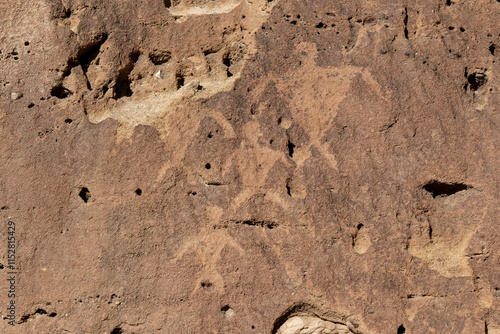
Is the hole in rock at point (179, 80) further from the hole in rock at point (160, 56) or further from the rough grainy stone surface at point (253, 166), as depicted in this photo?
the hole in rock at point (160, 56)

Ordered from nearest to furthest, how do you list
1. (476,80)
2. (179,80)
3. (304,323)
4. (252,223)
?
(304,323), (252,223), (476,80), (179,80)

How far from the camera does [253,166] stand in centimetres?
257

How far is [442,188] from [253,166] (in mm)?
1133

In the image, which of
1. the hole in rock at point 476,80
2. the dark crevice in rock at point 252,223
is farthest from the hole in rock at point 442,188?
the dark crevice in rock at point 252,223

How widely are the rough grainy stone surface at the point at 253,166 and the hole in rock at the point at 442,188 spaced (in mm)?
18

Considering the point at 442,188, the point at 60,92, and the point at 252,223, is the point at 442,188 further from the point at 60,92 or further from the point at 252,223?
the point at 60,92

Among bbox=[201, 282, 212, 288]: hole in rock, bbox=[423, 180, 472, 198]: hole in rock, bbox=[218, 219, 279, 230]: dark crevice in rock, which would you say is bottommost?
bbox=[201, 282, 212, 288]: hole in rock

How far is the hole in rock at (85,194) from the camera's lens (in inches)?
104

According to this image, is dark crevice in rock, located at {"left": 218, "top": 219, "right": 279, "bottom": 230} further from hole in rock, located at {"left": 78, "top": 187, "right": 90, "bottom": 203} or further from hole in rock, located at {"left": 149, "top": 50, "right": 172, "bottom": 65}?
hole in rock, located at {"left": 149, "top": 50, "right": 172, "bottom": 65}

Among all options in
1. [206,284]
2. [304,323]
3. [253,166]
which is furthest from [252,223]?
[304,323]

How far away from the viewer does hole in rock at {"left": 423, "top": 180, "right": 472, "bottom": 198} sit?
2.49m

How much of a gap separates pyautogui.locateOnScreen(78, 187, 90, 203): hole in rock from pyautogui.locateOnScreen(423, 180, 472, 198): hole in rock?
2.05m

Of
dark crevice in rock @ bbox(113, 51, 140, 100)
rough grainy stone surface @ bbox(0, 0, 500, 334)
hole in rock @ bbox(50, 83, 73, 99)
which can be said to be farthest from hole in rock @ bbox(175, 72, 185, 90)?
hole in rock @ bbox(50, 83, 73, 99)

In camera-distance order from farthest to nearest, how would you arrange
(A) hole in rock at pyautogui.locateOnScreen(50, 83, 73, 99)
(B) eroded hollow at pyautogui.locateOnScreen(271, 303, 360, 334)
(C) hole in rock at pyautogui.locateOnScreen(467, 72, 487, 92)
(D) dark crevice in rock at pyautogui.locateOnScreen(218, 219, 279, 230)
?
(A) hole in rock at pyautogui.locateOnScreen(50, 83, 73, 99)
(C) hole in rock at pyautogui.locateOnScreen(467, 72, 487, 92)
(D) dark crevice in rock at pyautogui.locateOnScreen(218, 219, 279, 230)
(B) eroded hollow at pyautogui.locateOnScreen(271, 303, 360, 334)
